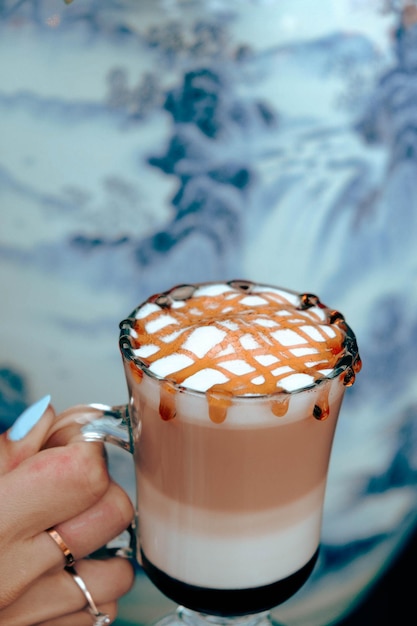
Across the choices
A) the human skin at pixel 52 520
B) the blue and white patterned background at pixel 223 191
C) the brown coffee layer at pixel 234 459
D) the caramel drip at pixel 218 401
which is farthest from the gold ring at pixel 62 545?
the blue and white patterned background at pixel 223 191

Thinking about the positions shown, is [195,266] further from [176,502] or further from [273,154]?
[176,502]

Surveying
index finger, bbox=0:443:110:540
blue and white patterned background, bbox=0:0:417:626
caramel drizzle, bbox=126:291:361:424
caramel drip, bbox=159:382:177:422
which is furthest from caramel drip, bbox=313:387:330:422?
blue and white patterned background, bbox=0:0:417:626

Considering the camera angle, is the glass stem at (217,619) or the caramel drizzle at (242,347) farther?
the glass stem at (217,619)

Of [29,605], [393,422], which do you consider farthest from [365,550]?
[29,605]

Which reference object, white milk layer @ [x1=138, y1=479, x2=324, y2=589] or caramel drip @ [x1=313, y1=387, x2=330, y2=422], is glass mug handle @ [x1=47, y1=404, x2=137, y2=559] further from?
caramel drip @ [x1=313, y1=387, x2=330, y2=422]

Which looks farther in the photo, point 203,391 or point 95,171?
point 95,171

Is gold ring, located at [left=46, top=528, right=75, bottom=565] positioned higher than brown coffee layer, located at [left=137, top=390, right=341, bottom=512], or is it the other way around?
brown coffee layer, located at [left=137, top=390, right=341, bottom=512]

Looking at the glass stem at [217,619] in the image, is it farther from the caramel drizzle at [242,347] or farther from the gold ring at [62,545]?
the caramel drizzle at [242,347]

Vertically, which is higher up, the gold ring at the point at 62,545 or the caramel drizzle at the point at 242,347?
the caramel drizzle at the point at 242,347
